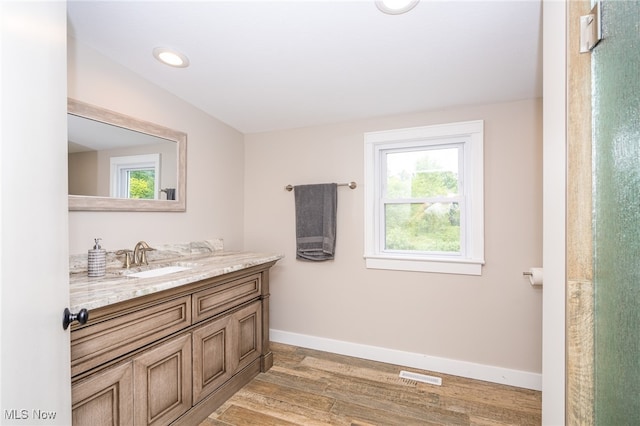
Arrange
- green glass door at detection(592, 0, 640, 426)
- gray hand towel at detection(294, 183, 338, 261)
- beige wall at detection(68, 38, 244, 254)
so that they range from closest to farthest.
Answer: green glass door at detection(592, 0, 640, 426) < beige wall at detection(68, 38, 244, 254) < gray hand towel at detection(294, 183, 338, 261)

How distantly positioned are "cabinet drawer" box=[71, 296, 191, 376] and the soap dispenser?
46cm

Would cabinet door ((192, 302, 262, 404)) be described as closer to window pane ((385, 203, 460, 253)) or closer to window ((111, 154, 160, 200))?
window ((111, 154, 160, 200))

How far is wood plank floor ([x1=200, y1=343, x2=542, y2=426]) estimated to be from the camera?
1781 millimetres

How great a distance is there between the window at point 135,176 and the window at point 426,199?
1636mm

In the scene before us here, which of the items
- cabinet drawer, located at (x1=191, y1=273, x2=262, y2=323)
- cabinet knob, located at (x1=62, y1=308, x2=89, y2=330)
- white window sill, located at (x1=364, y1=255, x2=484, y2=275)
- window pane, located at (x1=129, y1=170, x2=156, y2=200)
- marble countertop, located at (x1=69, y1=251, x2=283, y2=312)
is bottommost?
cabinet drawer, located at (x1=191, y1=273, x2=262, y2=323)

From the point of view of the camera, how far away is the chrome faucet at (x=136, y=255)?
1.88 meters

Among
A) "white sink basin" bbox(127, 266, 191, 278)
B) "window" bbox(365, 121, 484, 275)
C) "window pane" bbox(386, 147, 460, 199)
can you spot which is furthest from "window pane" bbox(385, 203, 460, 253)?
"white sink basin" bbox(127, 266, 191, 278)

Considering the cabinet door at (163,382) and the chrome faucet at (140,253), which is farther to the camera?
the chrome faucet at (140,253)

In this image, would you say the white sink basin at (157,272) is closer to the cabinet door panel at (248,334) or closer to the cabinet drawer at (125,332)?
the cabinet drawer at (125,332)

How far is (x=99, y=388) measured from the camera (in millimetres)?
1212

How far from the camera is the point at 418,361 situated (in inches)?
93.0

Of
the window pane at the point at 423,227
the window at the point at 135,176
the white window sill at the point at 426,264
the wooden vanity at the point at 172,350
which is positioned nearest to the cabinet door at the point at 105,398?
the wooden vanity at the point at 172,350

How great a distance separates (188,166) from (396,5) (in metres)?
1.81

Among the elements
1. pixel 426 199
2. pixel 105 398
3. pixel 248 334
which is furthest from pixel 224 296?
pixel 426 199
